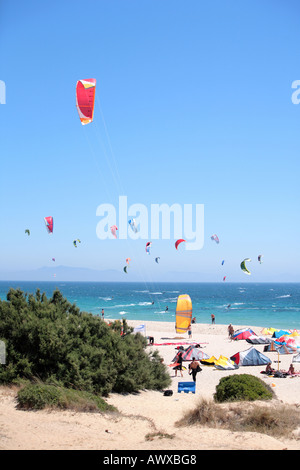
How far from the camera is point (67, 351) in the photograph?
9938 millimetres

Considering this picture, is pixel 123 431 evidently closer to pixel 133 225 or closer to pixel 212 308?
pixel 133 225

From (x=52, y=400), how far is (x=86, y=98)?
9.65m

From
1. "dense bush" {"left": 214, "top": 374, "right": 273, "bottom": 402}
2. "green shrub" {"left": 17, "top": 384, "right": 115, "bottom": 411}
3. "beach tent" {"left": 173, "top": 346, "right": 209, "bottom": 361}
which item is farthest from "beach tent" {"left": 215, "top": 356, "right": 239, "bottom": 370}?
"green shrub" {"left": 17, "top": 384, "right": 115, "bottom": 411}

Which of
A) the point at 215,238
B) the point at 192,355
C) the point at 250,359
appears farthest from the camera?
the point at 215,238

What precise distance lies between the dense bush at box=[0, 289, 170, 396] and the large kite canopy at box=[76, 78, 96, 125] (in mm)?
6277

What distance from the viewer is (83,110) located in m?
13.5

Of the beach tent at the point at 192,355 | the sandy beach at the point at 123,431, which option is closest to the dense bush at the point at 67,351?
the sandy beach at the point at 123,431

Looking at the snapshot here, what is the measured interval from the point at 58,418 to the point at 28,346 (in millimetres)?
3211

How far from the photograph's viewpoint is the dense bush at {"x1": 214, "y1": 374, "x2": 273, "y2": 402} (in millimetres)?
9164

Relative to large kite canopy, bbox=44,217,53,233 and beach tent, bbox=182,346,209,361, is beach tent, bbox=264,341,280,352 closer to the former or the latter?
beach tent, bbox=182,346,209,361

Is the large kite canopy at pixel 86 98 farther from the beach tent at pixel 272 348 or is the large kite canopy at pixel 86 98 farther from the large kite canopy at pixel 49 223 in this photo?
the beach tent at pixel 272 348

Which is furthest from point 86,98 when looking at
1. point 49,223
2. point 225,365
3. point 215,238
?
point 215,238

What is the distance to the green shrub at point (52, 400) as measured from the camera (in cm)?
801
